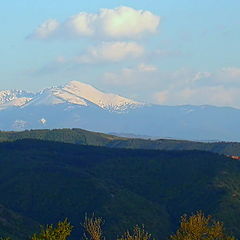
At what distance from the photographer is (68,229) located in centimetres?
9625

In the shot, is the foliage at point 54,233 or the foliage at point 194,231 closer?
the foliage at point 54,233

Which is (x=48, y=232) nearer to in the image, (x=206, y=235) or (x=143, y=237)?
(x=143, y=237)

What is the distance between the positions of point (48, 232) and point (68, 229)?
3544mm

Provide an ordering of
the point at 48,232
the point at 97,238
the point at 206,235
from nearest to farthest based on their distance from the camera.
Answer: the point at 97,238 < the point at 48,232 < the point at 206,235

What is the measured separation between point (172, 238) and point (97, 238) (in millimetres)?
20059

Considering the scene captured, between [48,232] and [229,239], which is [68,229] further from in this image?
[229,239]

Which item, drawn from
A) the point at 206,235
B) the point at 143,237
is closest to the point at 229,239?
the point at 206,235

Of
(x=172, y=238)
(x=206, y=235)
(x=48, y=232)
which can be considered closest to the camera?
(x=48, y=232)

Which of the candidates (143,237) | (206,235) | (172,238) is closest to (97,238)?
(143,237)

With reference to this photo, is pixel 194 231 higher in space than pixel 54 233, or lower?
higher

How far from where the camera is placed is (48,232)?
93.6m

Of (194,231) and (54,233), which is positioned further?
(194,231)

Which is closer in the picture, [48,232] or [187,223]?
[48,232]

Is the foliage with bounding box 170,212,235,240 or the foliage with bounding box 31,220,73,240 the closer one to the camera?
the foliage with bounding box 31,220,73,240
